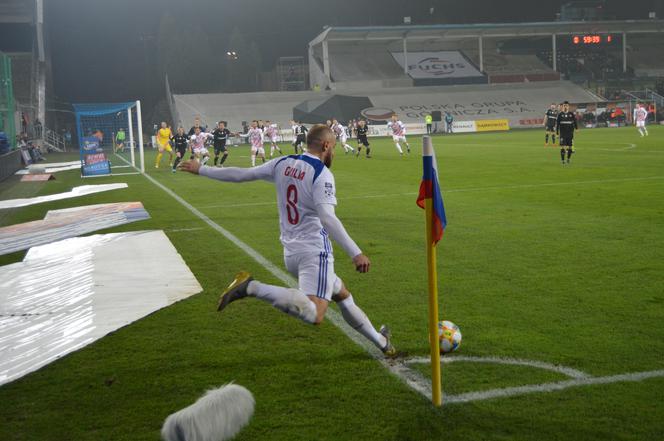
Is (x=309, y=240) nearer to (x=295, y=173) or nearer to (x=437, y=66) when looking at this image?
(x=295, y=173)

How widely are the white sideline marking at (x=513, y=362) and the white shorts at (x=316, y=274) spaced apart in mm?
832

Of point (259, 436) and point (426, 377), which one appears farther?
point (426, 377)

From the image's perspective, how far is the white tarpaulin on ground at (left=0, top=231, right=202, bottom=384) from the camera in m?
5.89

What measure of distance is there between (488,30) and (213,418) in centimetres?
7335

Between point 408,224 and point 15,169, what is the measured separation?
2557 cm

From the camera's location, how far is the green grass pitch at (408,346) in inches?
160

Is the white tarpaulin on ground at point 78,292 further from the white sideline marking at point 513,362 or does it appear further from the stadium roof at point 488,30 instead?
the stadium roof at point 488,30

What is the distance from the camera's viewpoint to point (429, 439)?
150 inches

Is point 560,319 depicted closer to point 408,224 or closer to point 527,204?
point 408,224

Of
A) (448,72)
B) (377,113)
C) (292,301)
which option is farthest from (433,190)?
(448,72)

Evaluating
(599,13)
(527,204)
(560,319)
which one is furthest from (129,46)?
(560,319)

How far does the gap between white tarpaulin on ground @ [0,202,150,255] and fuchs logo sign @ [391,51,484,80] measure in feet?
193

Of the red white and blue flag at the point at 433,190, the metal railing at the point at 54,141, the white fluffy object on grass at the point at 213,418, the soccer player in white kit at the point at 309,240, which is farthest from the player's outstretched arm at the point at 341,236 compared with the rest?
the metal railing at the point at 54,141

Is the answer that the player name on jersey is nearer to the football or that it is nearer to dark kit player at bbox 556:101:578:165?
the football
